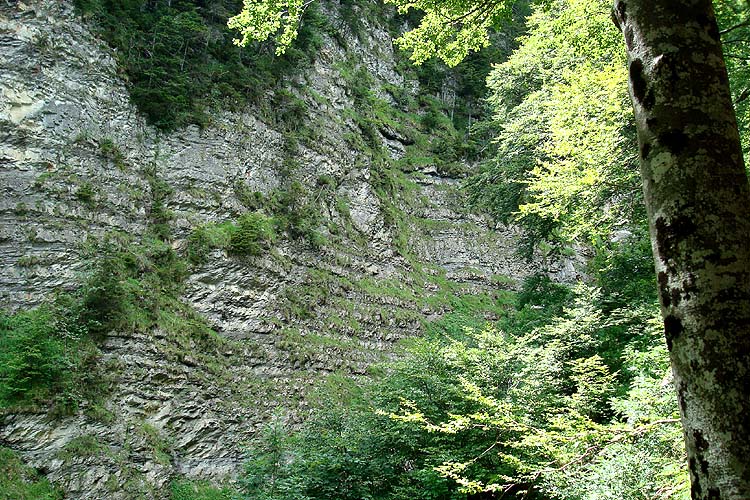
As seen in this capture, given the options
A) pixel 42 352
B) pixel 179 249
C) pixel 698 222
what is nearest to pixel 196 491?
pixel 42 352

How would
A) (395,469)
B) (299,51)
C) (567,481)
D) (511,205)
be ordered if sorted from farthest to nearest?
(299,51)
(511,205)
(395,469)
(567,481)

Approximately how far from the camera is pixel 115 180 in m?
12.4

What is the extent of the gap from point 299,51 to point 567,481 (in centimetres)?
1788

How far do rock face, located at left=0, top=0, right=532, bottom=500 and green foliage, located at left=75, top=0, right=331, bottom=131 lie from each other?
607 mm

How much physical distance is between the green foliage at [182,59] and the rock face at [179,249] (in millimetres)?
607

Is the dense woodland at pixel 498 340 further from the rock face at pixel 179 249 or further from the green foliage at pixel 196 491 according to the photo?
the rock face at pixel 179 249

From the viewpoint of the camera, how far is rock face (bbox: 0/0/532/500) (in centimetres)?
→ 948

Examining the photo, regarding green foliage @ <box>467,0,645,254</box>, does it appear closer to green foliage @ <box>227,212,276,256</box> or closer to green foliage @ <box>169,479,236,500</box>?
green foliage @ <box>227,212,276,256</box>

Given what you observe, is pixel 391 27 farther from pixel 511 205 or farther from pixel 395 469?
pixel 395 469

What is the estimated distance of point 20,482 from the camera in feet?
25.2

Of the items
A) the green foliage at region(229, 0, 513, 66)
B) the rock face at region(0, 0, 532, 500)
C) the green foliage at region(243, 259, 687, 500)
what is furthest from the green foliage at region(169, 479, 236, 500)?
the green foliage at region(229, 0, 513, 66)

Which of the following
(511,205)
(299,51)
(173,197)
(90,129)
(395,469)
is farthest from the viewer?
(299,51)

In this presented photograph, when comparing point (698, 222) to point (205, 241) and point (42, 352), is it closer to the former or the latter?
point (42, 352)

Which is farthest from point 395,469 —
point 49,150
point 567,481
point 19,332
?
point 49,150
